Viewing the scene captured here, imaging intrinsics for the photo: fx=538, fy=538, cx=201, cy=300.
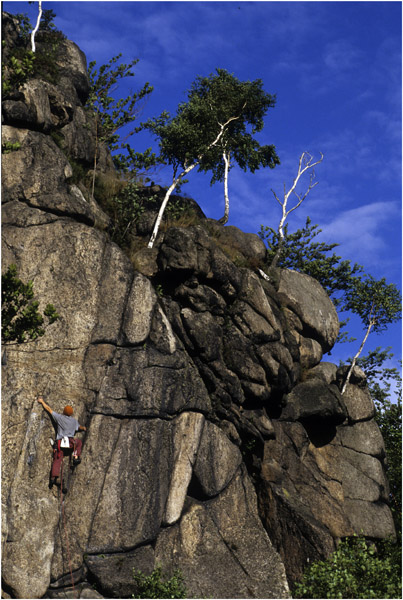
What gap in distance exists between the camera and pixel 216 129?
3859cm

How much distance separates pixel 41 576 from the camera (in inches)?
760

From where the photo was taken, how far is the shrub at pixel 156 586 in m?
20.6

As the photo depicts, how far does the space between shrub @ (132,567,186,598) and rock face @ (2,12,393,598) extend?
1.13 ft

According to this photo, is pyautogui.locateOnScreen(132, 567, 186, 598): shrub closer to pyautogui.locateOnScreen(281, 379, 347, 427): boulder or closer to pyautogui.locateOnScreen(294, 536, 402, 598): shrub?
pyautogui.locateOnScreen(294, 536, 402, 598): shrub

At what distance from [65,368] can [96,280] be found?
4175 millimetres

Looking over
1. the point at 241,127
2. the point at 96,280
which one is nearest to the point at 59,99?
the point at 96,280

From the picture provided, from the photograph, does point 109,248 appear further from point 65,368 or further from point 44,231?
point 65,368

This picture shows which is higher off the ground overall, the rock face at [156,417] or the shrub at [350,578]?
the rock face at [156,417]

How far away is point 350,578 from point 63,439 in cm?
1318

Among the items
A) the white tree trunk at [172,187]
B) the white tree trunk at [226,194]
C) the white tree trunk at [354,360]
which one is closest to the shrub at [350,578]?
the white tree trunk at [354,360]

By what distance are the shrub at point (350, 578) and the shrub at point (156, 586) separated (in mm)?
5644

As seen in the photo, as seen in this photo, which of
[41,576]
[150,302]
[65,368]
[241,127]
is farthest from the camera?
[241,127]

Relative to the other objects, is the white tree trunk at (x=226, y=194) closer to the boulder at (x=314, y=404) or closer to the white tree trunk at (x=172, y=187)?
the white tree trunk at (x=172, y=187)

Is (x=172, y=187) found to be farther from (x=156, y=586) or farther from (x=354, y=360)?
(x=156, y=586)
